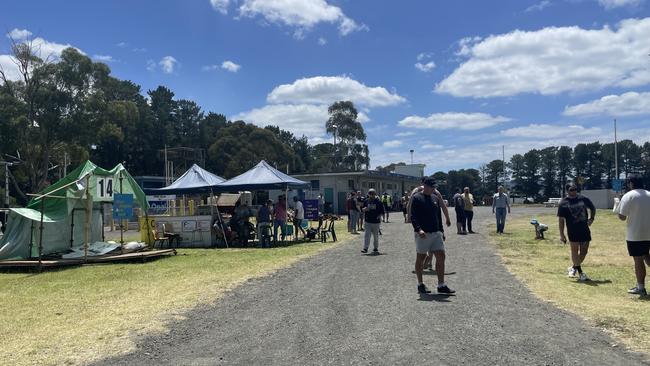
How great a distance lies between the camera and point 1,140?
127 ft

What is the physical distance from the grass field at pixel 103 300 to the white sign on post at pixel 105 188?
9.50 feet

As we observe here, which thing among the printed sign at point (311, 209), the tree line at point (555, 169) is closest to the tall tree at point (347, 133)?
the tree line at point (555, 169)

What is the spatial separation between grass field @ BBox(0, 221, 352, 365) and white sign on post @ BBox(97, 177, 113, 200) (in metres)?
2.89

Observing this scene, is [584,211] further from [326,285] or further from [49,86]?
[49,86]

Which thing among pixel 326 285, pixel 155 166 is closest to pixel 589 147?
pixel 155 166

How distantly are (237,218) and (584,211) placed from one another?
41.9 ft

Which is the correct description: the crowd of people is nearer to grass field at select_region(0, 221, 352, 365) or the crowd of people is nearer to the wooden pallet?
grass field at select_region(0, 221, 352, 365)

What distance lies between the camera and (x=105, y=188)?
16.6 m

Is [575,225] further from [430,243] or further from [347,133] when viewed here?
[347,133]

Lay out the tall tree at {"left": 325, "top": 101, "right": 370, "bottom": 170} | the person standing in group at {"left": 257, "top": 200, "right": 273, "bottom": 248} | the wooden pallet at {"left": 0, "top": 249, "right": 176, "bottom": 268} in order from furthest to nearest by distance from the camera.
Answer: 1. the tall tree at {"left": 325, "top": 101, "right": 370, "bottom": 170}
2. the person standing in group at {"left": 257, "top": 200, "right": 273, "bottom": 248}
3. the wooden pallet at {"left": 0, "top": 249, "right": 176, "bottom": 268}

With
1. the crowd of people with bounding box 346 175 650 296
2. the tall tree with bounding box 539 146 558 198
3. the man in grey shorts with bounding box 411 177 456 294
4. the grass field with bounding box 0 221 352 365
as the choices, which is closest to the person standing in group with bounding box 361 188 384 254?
the grass field with bounding box 0 221 352 365

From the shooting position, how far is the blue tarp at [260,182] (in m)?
20.0

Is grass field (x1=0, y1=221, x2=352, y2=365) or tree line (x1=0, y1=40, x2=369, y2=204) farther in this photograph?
tree line (x1=0, y1=40, x2=369, y2=204)

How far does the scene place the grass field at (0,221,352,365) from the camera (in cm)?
622
